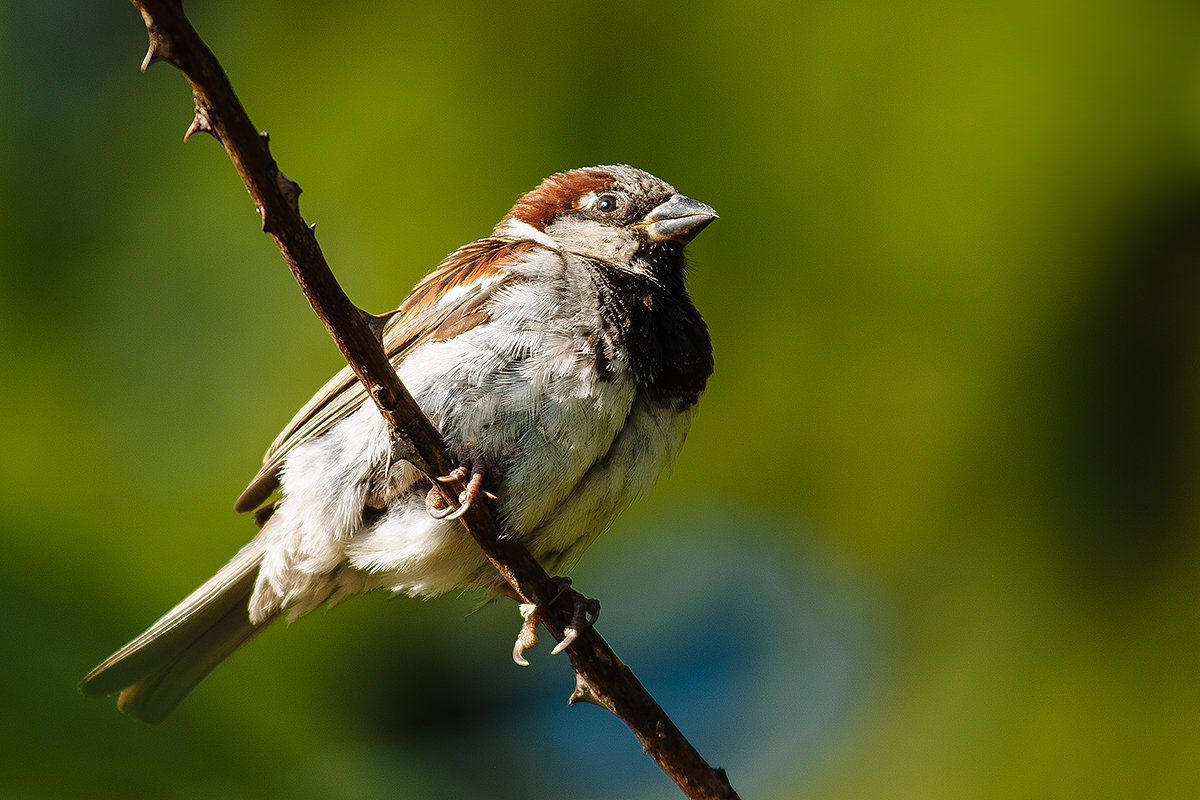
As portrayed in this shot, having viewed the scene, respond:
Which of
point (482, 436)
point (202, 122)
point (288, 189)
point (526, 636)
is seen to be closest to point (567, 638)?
point (526, 636)

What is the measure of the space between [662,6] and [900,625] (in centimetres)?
195

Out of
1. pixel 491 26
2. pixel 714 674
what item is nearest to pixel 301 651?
pixel 714 674

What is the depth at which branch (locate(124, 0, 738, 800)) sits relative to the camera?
3.58 ft

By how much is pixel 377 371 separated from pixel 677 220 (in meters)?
1.36

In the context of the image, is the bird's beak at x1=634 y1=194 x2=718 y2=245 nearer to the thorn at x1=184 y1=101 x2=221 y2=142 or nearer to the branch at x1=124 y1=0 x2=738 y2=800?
the branch at x1=124 y1=0 x2=738 y2=800

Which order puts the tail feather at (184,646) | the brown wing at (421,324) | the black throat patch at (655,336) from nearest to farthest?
the black throat patch at (655,336) → the brown wing at (421,324) → the tail feather at (184,646)

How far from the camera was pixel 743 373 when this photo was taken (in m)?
3.05

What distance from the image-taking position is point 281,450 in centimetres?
241

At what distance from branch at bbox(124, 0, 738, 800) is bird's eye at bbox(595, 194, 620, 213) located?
1141 millimetres

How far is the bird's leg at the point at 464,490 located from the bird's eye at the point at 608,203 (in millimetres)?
988

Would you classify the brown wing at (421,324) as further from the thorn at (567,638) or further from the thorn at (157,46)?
the thorn at (157,46)

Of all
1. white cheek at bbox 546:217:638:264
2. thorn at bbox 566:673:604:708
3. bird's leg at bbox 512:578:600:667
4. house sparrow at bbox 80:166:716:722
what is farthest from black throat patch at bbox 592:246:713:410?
thorn at bbox 566:673:604:708

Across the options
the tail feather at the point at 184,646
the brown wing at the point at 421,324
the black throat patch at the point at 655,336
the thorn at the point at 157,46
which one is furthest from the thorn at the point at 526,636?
the thorn at the point at 157,46

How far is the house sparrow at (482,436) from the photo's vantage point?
2.12 m
